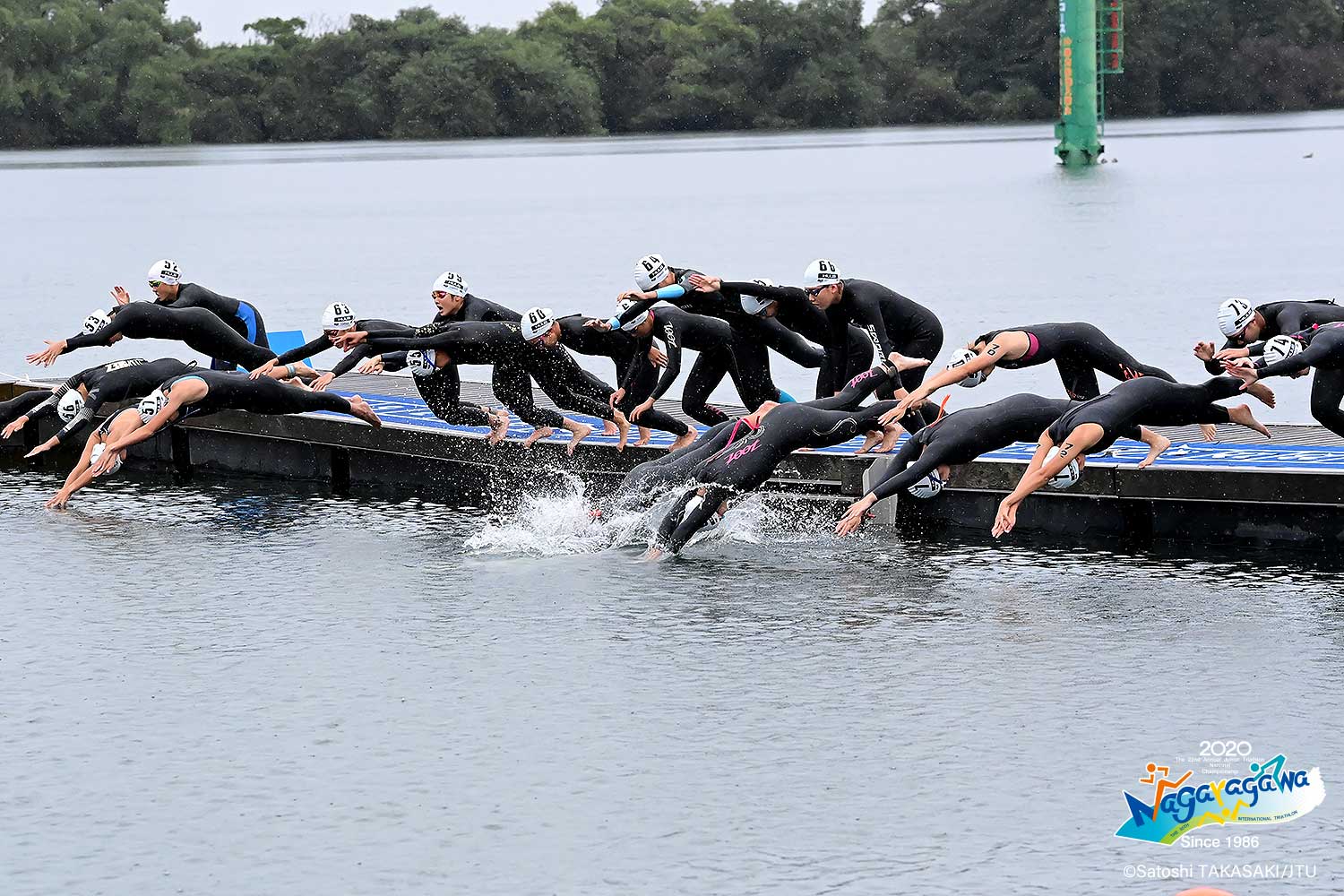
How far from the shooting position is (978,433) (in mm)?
16719

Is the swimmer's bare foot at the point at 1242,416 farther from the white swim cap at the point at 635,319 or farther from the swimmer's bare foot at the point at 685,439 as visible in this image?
the white swim cap at the point at 635,319

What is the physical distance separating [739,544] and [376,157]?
119846mm

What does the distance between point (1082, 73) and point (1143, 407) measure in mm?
68047

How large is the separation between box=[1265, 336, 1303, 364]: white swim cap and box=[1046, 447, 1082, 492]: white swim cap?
181cm

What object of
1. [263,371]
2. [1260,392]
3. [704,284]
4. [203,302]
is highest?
[704,284]

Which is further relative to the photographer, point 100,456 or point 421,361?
point 100,456

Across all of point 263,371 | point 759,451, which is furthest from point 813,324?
point 263,371

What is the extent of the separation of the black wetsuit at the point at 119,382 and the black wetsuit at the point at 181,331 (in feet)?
1.05

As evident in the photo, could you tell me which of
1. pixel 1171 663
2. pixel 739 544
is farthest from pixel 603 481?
pixel 1171 663

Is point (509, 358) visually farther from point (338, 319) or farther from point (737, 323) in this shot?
point (737, 323)

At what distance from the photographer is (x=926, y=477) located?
691 inches

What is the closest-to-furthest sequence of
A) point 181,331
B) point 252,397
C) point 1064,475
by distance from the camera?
1. point 1064,475
2. point 252,397
3. point 181,331

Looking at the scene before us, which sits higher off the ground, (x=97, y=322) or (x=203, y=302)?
(x=203, y=302)

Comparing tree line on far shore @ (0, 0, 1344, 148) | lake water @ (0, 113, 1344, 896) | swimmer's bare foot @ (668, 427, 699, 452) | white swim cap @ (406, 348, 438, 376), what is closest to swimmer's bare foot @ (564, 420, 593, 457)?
lake water @ (0, 113, 1344, 896)
